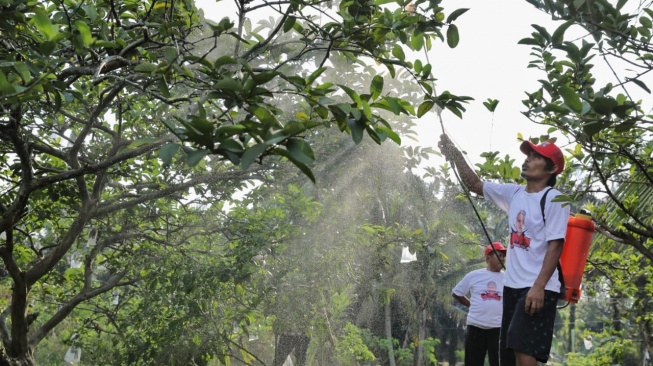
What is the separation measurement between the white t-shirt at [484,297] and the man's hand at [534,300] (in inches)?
68.2

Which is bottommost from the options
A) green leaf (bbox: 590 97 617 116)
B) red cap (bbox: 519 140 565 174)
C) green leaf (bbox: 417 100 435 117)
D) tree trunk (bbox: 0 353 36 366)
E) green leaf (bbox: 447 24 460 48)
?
tree trunk (bbox: 0 353 36 366)

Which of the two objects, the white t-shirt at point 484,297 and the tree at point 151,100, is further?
the white t-shirt at point 484,297

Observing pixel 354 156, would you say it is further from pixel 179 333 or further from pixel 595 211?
pixel 595 211

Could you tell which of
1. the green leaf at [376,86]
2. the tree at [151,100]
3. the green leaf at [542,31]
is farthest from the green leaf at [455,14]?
the green leaf at [376,86]

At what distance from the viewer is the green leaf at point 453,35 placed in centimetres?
250

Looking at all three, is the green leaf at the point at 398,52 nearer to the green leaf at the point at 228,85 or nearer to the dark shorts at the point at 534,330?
the green leaf at the point at 228,85

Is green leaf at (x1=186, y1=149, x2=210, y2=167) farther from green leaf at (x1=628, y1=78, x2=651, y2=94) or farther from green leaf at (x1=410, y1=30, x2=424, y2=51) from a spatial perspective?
green leaf at (x1=628, y1=78, x2=651, y2=94)

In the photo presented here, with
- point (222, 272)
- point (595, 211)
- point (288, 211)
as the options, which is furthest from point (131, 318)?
point (595, 211)

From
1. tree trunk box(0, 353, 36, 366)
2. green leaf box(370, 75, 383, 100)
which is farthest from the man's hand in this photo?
tree trunk box(0, 353, 36, 366)

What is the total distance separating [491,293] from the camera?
16.3ft

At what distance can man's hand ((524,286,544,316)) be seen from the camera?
305cm

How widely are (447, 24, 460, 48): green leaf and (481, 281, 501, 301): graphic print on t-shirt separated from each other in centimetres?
274

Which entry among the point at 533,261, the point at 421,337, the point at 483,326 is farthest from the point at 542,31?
the point at 421,337

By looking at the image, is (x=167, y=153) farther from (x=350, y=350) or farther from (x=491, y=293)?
(x=350, y=350)
